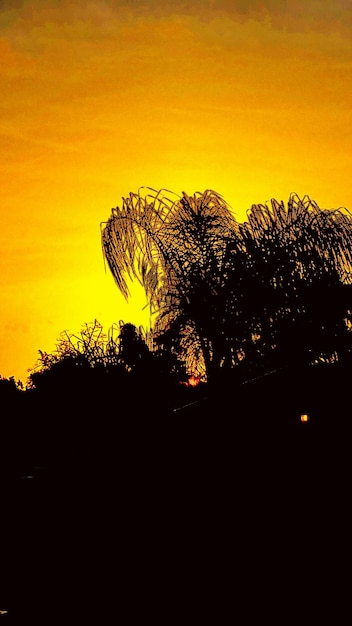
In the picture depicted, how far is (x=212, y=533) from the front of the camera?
37.6 feet

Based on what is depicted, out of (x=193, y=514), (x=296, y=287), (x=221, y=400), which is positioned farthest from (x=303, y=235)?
(x=193, y=514)

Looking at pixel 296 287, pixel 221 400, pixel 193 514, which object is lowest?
pixel 193 514

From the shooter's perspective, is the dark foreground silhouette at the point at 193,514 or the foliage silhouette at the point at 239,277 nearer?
the dark foreground silhouette at the point at 193,514

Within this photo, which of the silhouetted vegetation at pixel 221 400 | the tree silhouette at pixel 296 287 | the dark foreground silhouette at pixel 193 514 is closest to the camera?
the dark foreground silhouette at pixel 193 514

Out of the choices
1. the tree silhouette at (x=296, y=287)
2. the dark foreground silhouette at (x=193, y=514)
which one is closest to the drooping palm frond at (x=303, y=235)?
the tree silhouette at (x=296, y=287)

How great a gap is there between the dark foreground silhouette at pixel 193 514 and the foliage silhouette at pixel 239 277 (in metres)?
1.12

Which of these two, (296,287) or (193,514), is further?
(296,287)

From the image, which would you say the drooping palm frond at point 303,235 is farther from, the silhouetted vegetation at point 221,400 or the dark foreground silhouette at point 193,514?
the dark foreground silhouette at point 193,514

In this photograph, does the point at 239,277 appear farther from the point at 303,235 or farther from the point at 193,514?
the point at 193,514

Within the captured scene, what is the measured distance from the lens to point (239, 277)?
48.4 ft

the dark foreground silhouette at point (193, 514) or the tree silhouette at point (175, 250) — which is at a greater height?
the tree silhouette at point (175, 250)

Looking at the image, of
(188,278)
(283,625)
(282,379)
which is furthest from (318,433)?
(283,625)

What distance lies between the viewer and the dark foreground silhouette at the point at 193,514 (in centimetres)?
Result: 838

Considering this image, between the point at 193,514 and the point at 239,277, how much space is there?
4839 mm
